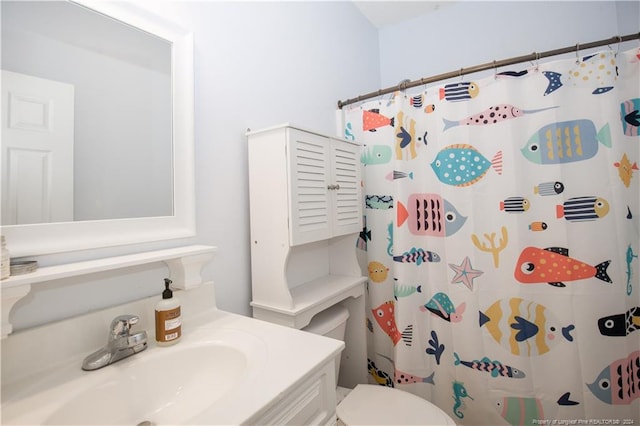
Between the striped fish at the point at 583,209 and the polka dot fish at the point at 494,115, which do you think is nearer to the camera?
the striped fish at the point at 583,209

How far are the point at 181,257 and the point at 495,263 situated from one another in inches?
50.8

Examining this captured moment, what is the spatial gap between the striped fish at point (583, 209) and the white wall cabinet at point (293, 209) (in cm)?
87

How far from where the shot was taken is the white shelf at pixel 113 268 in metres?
0.57

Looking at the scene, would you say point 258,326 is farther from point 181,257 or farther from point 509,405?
point 509,405

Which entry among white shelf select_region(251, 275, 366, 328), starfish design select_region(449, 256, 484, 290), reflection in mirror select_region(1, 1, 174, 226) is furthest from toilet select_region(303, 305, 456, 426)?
reflection in mirror select_region(1, 1, 174, 226)

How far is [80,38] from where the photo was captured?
2.53 ft

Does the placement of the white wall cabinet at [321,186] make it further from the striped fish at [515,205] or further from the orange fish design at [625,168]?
the orange fish design at [625,168]

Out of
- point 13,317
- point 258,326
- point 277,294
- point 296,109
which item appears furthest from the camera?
point 296,109

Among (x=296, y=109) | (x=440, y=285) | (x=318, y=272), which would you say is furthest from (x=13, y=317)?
(x=440, y=285)

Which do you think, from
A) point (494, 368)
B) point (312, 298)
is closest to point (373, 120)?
point (312, 298)

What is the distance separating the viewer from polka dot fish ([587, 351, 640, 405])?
1.16 metres

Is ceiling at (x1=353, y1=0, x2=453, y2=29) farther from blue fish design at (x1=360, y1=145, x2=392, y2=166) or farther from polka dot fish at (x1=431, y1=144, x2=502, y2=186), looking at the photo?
polka dot fish at (x1=431, y1=144, x2=502, y2=186)

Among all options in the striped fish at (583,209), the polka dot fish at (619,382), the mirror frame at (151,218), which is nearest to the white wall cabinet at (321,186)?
the mirror frame at (151,218)

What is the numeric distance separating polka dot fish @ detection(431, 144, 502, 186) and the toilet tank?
0.81 meters
